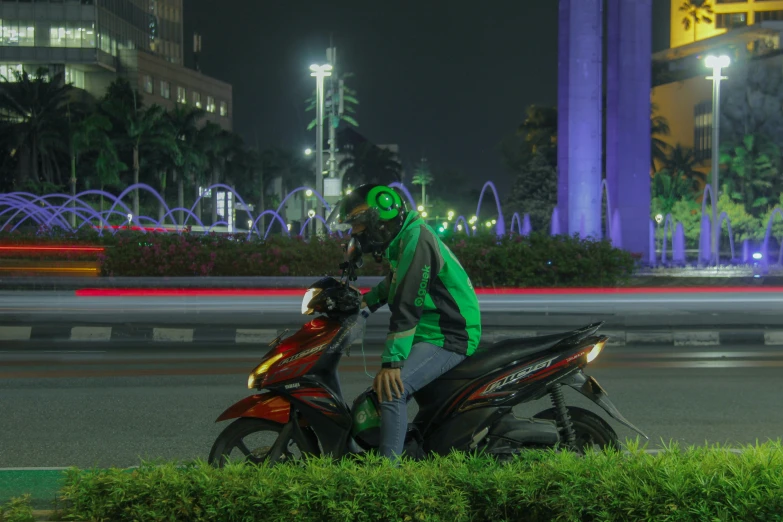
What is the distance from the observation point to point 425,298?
16.5ft

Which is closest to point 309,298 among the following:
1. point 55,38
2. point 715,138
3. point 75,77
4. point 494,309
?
point 494,309

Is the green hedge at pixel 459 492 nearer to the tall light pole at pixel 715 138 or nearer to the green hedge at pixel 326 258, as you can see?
the green hedge at pixel 326 258

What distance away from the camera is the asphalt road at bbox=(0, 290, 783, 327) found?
1583 cm

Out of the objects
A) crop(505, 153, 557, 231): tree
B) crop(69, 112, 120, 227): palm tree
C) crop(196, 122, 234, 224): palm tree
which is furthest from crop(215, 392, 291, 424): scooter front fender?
crop(196, 122, 234, 224): palm tree

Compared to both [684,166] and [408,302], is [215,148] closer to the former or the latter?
[684,166]

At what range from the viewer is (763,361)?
12.4 m

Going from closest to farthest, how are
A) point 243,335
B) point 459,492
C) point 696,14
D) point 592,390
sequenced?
point 459,492 < point 592,390 < point 243,335 < point 696,14

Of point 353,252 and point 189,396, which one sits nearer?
point 353,252

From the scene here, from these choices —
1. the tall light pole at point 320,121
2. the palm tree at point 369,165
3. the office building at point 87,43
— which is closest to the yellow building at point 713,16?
the palm tree at point 369,165

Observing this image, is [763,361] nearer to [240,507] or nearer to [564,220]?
[240,507]

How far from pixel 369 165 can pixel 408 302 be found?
10943cm

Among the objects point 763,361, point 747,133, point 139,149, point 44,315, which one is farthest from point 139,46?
point 763,361

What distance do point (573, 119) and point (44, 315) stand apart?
18570mm

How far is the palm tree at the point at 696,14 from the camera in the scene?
429ft
